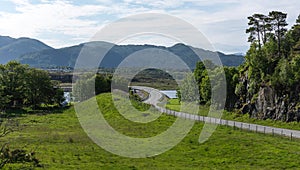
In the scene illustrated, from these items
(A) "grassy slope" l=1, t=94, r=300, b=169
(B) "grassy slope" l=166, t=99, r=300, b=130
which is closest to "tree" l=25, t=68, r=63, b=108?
(B) "grassy slope" l=166, t=99, r=300, b=130

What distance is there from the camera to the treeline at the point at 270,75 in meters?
76.7

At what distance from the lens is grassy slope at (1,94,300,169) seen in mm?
43375

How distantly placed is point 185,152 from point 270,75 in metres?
41.4

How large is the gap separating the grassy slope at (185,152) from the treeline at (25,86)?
178 feet

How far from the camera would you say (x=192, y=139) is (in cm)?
6031

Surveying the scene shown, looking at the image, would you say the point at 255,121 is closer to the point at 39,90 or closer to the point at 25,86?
the point at 39,90

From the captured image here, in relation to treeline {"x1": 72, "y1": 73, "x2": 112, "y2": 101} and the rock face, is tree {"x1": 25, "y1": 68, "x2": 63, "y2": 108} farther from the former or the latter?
the rock face

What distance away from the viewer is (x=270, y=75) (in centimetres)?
8412

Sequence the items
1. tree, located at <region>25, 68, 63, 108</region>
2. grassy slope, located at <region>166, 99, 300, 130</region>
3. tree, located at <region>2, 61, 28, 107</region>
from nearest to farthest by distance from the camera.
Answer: grassy slope, located at <region>166, 99, 300, 130</region> → tree, located at <region>2, 61, 28, 107</region> → tree, located at <region>25, 68, 63, 108</region>

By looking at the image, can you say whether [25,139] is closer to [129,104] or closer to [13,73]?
[129,104]

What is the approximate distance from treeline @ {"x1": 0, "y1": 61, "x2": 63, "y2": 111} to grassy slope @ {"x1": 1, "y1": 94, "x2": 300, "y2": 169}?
54.2m

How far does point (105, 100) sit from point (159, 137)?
54280 millimetres

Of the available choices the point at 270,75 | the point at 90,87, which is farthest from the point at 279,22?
the point at 90,87

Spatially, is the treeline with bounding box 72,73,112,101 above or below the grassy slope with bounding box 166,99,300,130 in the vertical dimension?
above
